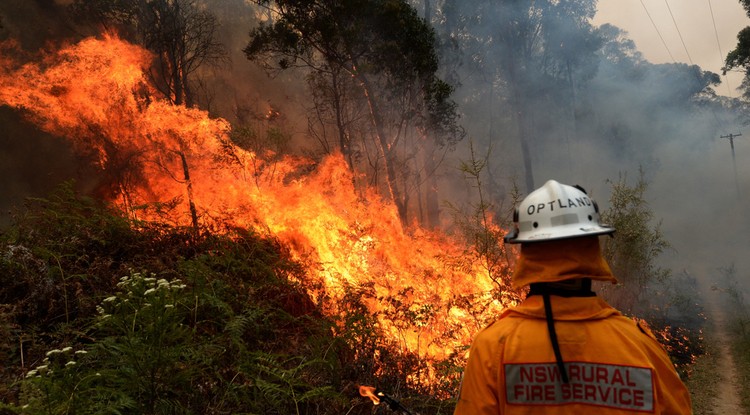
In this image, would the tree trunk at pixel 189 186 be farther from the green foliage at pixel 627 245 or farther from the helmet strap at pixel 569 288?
the green foliage at pixel 627 245

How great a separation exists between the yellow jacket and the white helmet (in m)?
0.28

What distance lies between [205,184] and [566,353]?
10.9 metres

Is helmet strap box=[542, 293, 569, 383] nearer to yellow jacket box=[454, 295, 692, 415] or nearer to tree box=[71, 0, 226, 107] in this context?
yellow jacket box=[454, 295, 692, 415]

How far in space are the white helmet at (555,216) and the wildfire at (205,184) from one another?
6.04 meters

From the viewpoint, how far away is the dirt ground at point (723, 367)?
11.3 m

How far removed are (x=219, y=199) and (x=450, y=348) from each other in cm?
642

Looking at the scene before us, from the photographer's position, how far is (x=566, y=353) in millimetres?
1705

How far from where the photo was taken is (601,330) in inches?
68.1

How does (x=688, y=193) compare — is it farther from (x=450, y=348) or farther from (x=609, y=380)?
(x=609, y=380)

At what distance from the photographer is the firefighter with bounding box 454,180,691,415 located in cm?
167

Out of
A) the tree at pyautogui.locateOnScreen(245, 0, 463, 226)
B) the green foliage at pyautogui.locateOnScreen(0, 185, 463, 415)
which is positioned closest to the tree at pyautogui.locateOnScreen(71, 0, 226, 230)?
the tree at pyautogui.locateOnScreen(245, 0, 463, 226)

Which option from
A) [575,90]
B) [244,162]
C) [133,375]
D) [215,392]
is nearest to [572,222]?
[133,375]

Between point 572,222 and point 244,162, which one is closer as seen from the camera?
point 572,222

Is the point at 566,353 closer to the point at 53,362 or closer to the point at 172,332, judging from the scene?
the point at 172,332
